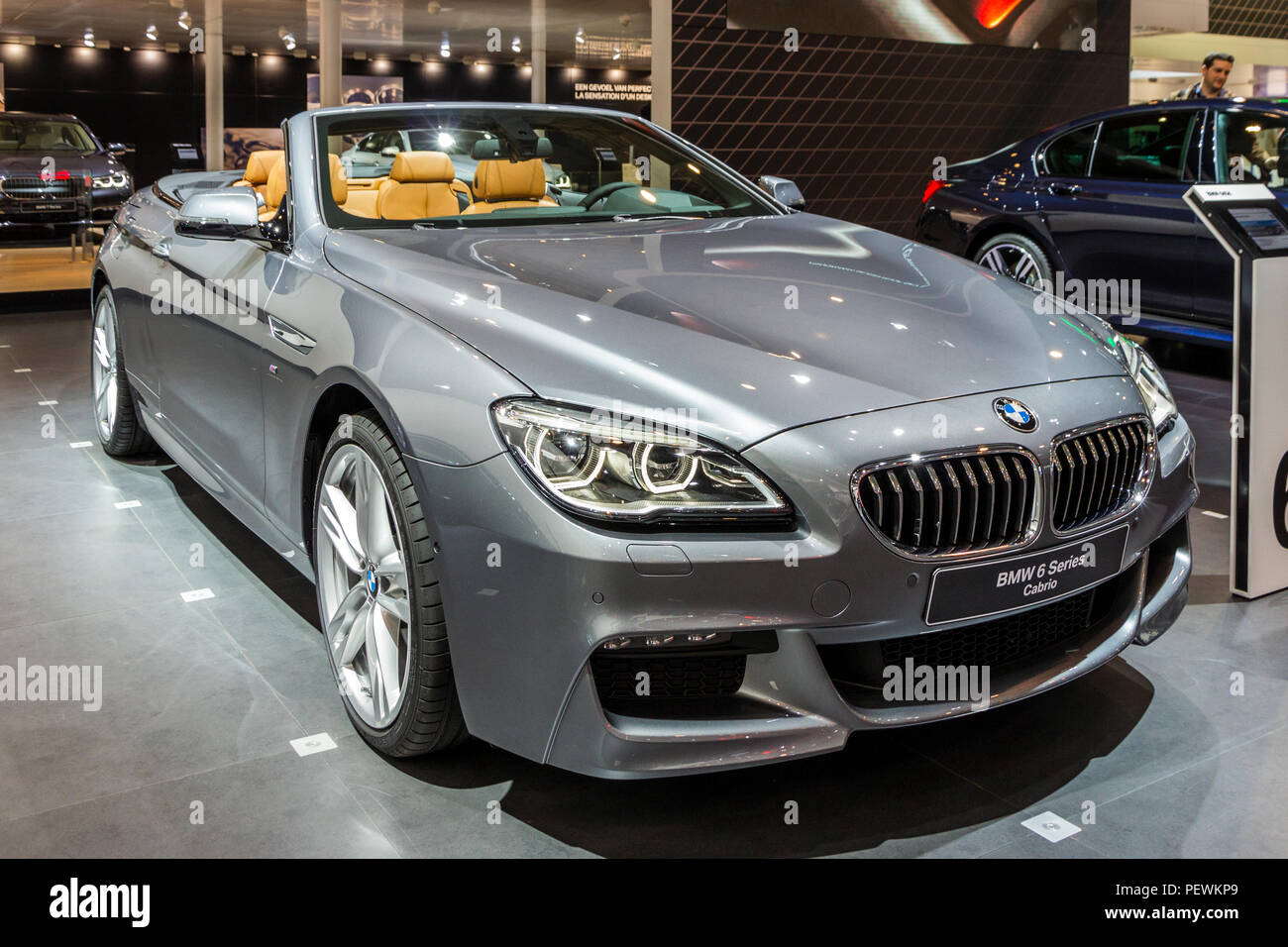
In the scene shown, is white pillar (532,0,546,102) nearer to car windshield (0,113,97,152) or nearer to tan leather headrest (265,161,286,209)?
car windshield (0,113,97,152)

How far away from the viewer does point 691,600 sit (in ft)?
5.58

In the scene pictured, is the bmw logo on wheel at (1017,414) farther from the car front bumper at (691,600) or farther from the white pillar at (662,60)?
the white pillar at (662,60)

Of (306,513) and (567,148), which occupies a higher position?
(567,148)

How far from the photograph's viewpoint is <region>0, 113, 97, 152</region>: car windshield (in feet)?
28.6

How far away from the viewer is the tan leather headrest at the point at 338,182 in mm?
2693

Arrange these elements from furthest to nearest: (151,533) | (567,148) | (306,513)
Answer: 1. (151,533)
2. (567,148)
3. (306,513)

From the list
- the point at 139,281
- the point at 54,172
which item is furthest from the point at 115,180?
the point at 139,281

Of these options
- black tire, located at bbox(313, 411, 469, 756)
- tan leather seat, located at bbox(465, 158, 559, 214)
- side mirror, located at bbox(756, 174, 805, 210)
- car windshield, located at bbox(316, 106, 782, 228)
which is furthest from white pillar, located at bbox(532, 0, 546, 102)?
black tire, located at bbox(313, 411, 469, 756)

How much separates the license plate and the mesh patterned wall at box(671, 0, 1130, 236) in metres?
6.88

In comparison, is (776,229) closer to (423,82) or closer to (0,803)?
(0,803)
